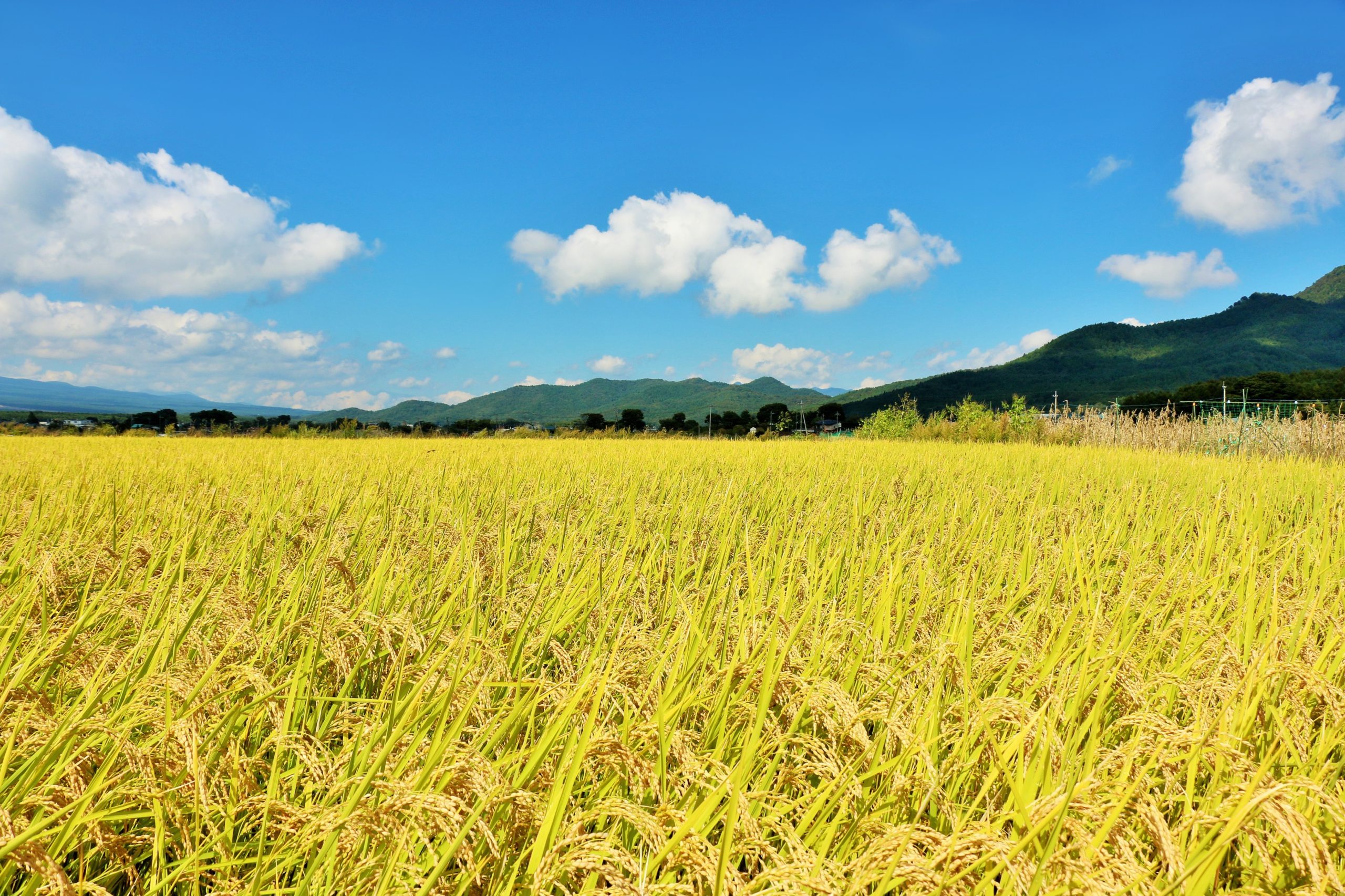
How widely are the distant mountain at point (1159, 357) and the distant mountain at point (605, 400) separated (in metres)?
17.3

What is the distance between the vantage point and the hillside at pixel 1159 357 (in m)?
70.2

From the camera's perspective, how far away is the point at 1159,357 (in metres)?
86.1

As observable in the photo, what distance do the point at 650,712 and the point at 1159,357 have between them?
108615 millimetres

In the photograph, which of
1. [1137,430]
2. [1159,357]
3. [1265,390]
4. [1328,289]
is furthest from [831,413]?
[1328,289]

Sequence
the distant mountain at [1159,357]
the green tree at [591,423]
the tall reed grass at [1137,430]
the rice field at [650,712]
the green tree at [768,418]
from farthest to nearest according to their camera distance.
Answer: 1. the distant mountain at [1159,357]
2. the green tree at [768,418]
3. the green tree at [591,423]
4. the tall reed grass at [1137,430]
5. the rice field at [650,712]

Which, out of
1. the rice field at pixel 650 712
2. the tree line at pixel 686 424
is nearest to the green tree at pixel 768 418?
the tree line at pixel 686 424

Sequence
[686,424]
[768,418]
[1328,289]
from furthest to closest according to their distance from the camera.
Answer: [1328,289] < [768,418] < [686,424]

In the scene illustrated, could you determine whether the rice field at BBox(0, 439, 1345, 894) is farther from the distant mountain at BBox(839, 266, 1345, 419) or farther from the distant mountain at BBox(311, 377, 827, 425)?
the distant mountain at BBox(311, 377, 827, 425)

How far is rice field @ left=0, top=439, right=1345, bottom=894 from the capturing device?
1.02 m

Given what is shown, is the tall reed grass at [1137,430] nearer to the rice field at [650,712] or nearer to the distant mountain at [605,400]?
the rice field at [650,712]

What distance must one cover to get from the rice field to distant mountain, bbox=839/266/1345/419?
61446 millimetres

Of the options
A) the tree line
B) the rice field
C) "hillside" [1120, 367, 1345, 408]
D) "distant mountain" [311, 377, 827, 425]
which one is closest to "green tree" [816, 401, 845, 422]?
the tree line

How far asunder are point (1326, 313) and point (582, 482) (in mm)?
142290

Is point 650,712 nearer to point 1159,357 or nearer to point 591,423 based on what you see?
point 591,423
